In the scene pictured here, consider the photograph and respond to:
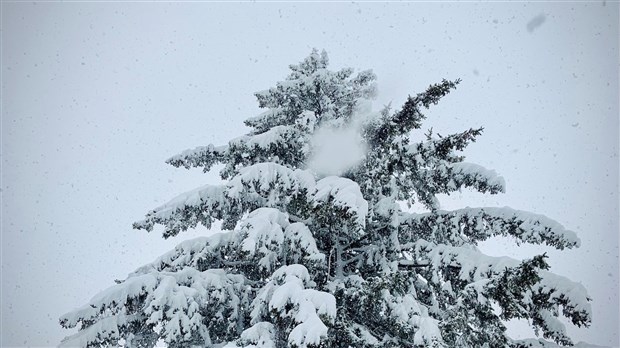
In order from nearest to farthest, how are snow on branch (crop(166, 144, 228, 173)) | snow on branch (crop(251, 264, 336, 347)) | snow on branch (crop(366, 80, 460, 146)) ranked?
snow on branch (crop(251, 264, 336, 347)) → snow on branch (crop(366, 80, 460, 146)) → snow on branch (crop(166, 144, 228, 173))

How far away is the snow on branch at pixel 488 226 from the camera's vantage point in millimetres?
6938

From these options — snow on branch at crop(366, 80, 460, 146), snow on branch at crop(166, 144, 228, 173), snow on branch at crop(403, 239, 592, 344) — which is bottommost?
snow on branch at crop(403, 239, 592, 344)

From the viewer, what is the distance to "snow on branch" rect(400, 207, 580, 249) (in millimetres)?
6938

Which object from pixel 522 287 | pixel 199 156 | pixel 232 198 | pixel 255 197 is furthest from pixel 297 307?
pixel 199 156

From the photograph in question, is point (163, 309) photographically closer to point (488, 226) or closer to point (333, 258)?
point (333, 258)

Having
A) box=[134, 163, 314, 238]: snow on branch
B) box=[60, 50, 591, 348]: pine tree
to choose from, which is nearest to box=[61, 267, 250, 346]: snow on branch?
box=[60, 50, 591, 348]: pine tree

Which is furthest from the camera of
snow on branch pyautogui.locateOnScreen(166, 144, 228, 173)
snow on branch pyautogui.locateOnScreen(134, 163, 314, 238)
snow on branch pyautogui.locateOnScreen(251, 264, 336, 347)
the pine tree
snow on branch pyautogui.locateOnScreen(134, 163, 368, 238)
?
snow on branch pyautogui.locateOnScreen(166, 144, 228, 173)

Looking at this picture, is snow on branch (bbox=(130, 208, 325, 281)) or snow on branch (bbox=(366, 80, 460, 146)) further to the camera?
snow on branch (bbox=(366, 80, 460, 146))

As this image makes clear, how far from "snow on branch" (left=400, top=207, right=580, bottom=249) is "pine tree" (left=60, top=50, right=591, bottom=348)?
2cm

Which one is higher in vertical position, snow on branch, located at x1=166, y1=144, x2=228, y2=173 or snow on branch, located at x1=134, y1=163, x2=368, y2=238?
snow on branch, located at x1=166, y1=144, x2=228, y2=173

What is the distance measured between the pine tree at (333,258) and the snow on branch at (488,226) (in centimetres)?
2

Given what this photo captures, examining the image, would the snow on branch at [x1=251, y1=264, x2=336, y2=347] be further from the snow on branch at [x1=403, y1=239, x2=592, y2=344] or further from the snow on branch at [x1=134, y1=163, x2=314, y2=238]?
the snow on branch at [x1=403, y1=239, x2=592, y2=344]

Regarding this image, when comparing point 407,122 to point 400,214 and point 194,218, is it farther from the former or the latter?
point 194,218

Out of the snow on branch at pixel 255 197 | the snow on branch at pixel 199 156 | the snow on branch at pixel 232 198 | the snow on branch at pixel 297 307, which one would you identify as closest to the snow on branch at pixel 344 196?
the snow on branch at pixel 255 197
